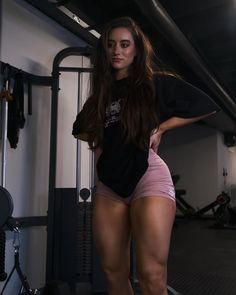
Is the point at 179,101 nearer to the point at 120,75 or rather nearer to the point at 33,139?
the point at 120,75

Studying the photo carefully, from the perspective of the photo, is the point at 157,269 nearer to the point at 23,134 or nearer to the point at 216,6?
the point at 23,134

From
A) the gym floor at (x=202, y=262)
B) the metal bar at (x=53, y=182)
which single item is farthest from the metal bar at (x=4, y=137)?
the gym floor at (x=202, y=262)

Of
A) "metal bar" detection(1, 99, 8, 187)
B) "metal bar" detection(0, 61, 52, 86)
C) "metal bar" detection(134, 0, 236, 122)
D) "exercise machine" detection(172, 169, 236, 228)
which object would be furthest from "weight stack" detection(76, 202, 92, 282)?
"exercise machine" detection(172, 169, 236, 228)

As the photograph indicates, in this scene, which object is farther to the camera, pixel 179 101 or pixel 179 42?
pixel 179 42

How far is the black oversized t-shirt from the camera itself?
108 centimetres

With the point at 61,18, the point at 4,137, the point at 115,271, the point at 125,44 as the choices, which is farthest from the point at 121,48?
the point at 61,18

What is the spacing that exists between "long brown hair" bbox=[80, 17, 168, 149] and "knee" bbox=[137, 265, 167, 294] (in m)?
0.36

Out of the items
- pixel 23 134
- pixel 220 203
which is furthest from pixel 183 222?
pixel 23 134

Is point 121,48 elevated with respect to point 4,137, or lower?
elevated

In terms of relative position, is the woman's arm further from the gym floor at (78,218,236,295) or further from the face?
the gym floor at (78,218,236,295)

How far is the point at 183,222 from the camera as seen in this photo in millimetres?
6801

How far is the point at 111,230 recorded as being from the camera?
1.10m

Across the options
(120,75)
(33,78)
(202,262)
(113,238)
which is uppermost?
(33,78)

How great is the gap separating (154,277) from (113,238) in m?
0.17
